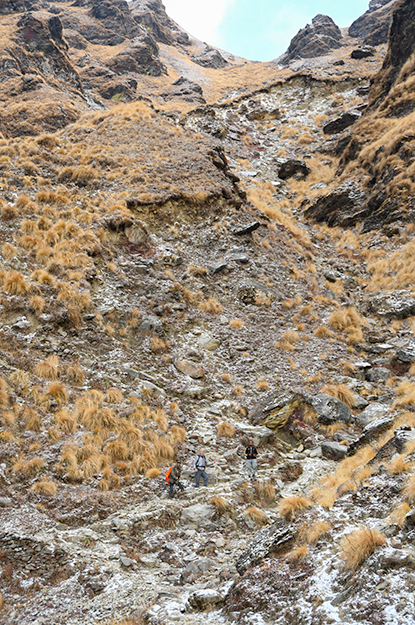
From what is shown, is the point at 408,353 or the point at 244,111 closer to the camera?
the point at 408,353

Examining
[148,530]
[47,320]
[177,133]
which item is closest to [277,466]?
[148,530]

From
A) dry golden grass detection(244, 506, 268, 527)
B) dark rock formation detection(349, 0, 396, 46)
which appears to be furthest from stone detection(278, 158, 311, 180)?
dark rock formation detection(349, 0, 396, 46)

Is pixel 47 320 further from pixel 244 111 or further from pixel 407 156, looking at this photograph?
pixel 244 111

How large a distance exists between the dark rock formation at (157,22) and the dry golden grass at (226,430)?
97.5m

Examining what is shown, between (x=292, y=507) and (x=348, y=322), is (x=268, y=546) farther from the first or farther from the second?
(x=348, y=322)

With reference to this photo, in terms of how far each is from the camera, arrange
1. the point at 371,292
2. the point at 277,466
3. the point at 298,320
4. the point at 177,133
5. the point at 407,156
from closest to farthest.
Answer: the point at 277,466 < the point at 298,320 < the point at 371,292 < the point at 407,156 < the point at 177,133

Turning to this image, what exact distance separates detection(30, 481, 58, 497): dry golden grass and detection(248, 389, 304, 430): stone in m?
6.62

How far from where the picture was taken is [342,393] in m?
13.5

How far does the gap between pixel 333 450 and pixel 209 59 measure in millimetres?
96599

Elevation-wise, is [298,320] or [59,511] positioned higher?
[298,320]

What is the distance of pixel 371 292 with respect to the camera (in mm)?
19969

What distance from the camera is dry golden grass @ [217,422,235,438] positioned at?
38.6 feet

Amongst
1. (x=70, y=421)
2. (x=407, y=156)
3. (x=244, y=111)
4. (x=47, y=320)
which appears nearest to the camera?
(x=70, y=421)

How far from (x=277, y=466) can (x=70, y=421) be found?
6.12m
